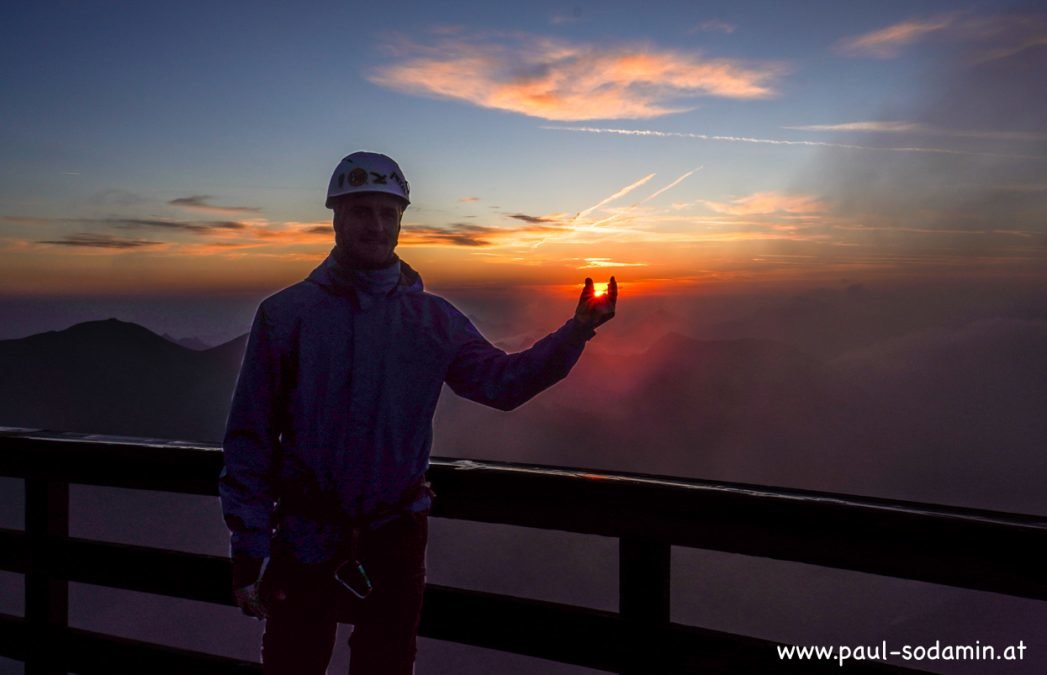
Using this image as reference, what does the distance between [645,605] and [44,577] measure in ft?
7.39

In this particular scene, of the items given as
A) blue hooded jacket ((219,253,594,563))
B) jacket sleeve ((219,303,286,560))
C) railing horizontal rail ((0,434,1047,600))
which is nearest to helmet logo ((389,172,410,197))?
blue hooded jacket ((219,253,594,563))

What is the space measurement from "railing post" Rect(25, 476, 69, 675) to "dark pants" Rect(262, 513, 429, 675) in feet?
4.12

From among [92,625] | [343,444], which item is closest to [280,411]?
[343,444]

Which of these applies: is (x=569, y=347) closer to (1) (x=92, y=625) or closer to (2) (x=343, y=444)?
(2) (x=343, y=444)

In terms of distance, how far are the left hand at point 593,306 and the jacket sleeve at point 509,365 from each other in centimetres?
3

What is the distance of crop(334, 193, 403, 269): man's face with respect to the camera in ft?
6.76

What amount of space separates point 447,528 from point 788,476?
93.4 meters

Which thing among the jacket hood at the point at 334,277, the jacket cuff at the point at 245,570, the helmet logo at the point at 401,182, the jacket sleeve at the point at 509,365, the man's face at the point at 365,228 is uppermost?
the helmet logo at the point at 401,182

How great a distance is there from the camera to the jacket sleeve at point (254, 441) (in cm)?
195

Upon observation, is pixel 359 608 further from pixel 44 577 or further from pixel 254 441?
pixel 44 577

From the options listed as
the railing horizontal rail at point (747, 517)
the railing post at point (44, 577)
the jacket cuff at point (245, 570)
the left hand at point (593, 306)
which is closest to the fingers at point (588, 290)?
the left hand at point (593, 306)

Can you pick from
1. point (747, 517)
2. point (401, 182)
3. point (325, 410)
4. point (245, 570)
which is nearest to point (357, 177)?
point (401, 182)

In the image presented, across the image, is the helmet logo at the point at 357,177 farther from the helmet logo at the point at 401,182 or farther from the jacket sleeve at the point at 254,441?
the jacket sleeve at the point at 254,441

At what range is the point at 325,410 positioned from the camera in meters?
1.98
